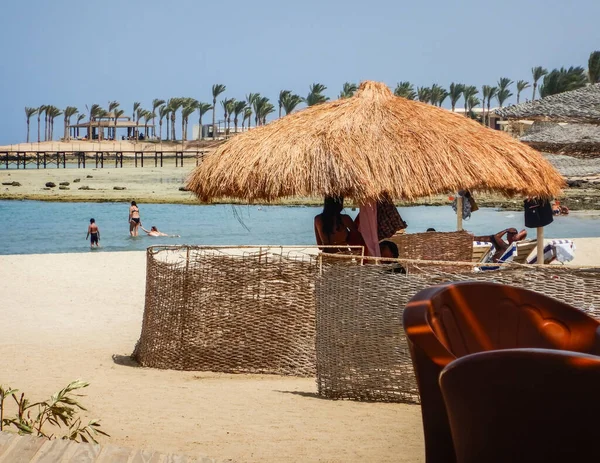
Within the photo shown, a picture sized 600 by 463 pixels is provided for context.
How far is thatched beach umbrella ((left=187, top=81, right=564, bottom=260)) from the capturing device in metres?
7.06

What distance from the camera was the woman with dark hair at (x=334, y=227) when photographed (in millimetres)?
7430

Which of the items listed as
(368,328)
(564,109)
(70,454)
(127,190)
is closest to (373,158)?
(368,328)

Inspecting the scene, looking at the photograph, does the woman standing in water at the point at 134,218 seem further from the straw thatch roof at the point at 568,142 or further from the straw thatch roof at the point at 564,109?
the straw thatch roof at the point at 564,109

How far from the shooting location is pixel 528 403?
5.81 ft

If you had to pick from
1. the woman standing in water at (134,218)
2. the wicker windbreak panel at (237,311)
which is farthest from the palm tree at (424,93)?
the wicker windbreak panel at (237,311)

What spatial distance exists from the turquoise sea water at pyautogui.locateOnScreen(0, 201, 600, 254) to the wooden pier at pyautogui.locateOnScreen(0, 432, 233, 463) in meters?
23.8

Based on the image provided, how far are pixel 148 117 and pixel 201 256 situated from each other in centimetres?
12673

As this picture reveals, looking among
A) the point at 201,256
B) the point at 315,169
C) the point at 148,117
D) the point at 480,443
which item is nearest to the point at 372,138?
the point at 315,169

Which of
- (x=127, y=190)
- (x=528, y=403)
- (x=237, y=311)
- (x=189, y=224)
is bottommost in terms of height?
(x=189, y=224)

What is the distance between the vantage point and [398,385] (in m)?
5.13

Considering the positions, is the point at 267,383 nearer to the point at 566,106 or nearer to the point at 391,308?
the point at 391,308

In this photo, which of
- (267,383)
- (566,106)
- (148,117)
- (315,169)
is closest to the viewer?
(267,383)

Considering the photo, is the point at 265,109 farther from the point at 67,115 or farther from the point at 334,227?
the point at 334,227

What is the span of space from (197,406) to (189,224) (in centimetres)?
3636
